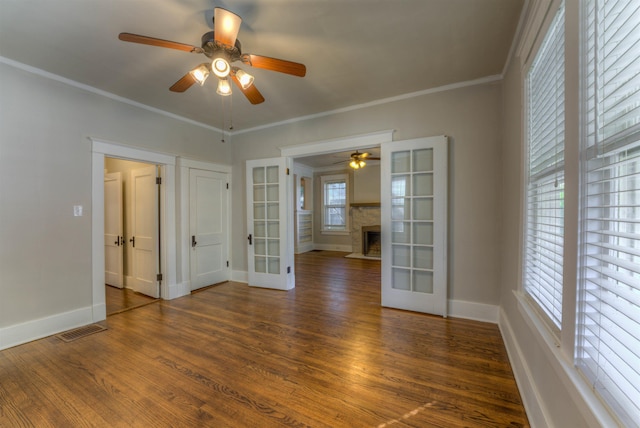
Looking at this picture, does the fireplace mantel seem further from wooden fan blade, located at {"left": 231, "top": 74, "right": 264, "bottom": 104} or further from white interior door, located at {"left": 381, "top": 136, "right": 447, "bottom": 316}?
wooden fan blade, located at {"left": 231, "top": 74, "right": 264, "bottom": 104}

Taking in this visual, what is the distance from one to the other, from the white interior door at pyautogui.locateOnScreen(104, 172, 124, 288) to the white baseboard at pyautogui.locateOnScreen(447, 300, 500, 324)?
5069mm

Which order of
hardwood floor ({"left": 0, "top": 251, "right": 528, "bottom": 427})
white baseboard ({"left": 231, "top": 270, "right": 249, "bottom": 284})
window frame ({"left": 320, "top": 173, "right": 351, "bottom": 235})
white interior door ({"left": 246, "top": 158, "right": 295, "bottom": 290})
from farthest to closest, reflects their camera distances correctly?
1. window frame ({"left": 320, "top": 173, "right": 351, "bottom": 235})
2. white baseboard ({"left": 231, "top": 270, "right": 249, "bottom": 284})
3. white interior door ({"left": 246, "top": 158, "right": 295, "bottom": 290})
4. hardwood floor ({"left": 0, "top": 251, "right": 528, "bottom": 427})

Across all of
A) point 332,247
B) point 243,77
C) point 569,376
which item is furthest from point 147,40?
point 332,247

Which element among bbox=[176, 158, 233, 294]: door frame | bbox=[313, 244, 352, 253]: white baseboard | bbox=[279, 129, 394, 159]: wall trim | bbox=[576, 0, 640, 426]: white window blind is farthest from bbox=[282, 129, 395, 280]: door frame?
bbox=[313, 244, 352, 253]: white baseboard

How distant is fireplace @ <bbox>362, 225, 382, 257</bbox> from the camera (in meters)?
7.23

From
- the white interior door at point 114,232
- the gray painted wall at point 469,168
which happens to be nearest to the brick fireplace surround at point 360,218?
the gray painted wall at point 469,168

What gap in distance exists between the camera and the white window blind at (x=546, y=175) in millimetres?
1336

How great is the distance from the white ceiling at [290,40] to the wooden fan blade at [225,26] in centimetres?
22

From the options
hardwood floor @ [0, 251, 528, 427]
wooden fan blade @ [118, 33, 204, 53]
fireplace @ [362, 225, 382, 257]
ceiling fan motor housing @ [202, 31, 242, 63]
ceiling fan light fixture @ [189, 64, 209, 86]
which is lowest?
hardwood floor @ [0, 251, 528, 427]

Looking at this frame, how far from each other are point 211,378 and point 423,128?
132 inches

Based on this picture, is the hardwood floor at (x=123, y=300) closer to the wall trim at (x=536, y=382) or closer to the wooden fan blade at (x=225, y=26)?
the wooden fan blade at (x=225, y=26)

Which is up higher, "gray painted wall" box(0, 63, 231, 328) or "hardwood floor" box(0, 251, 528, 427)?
"gray painted wall" box(0, 63, 231, 328)

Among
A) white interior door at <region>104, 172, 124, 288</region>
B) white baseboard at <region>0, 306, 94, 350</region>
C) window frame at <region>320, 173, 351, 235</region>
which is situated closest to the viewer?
white baseboard at <region>0, 306, 94, 350</region>

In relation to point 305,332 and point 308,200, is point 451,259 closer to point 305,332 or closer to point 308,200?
point 305,332
